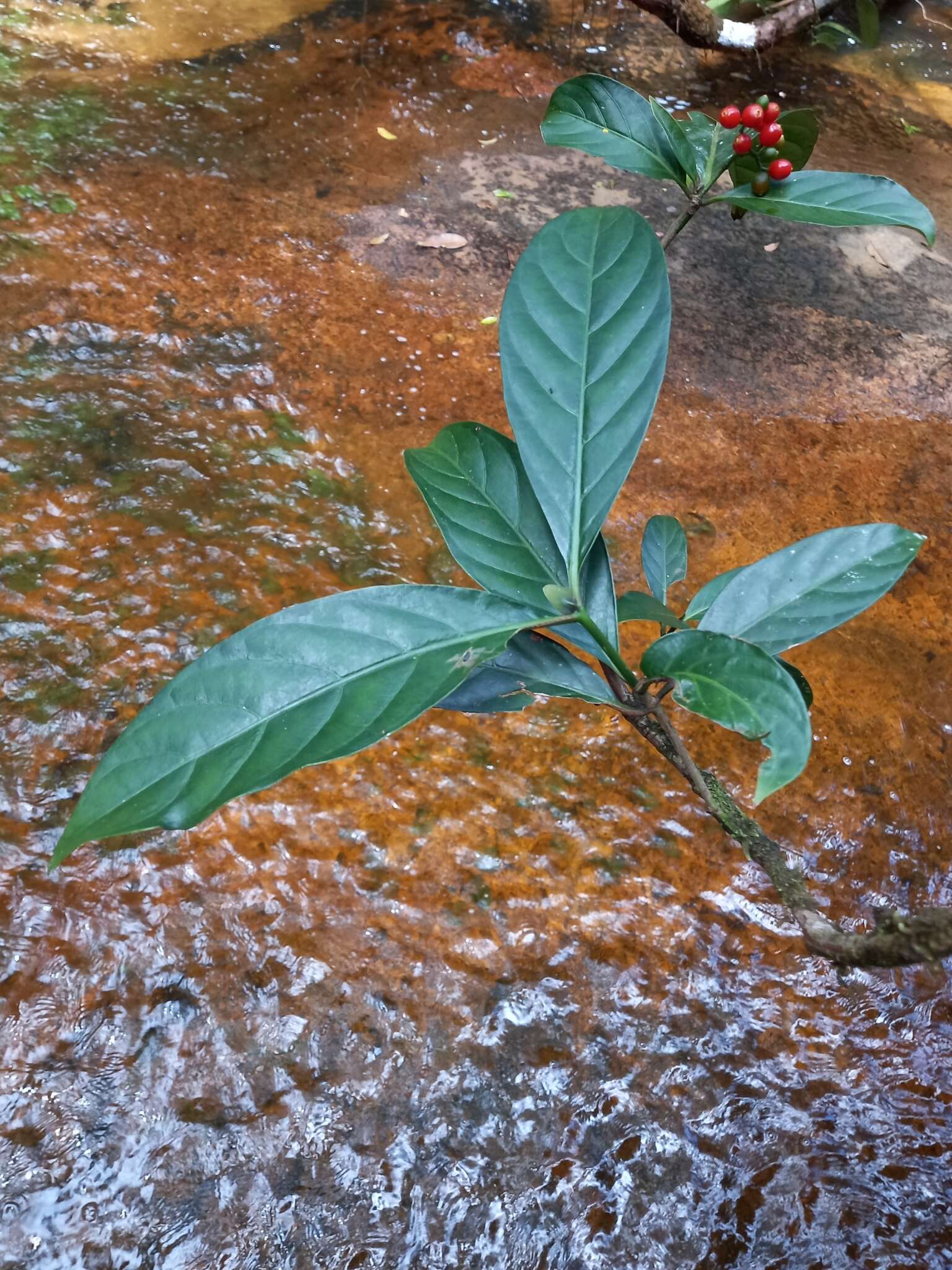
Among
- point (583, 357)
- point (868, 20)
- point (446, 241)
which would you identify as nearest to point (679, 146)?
point (583, 357)

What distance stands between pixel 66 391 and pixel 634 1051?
1671mm

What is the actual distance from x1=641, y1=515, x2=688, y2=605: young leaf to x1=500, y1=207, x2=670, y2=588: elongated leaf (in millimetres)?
305

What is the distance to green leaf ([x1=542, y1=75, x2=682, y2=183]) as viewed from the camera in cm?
132

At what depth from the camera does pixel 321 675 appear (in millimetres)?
768

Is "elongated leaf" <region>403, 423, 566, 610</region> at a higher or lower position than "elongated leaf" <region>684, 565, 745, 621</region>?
higher

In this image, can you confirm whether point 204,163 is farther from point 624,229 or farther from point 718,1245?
point 718,1245

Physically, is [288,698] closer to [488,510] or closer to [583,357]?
[488,510]

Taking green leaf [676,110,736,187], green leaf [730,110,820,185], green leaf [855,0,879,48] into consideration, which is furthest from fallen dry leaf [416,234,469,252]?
green leaf [855,0,879,48]

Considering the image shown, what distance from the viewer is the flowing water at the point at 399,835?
4.17 feet

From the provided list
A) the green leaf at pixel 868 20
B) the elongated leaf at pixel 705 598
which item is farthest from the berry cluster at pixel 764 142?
the green leaf at pixel 868 20

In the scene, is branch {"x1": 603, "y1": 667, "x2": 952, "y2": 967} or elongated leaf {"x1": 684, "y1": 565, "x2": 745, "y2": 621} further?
elongated leaf {"x1": 684, "y1": 565, "x2": 745, "y2": 621}

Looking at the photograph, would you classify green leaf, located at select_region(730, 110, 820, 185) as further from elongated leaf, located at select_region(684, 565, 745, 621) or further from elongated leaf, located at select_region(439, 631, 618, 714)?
elongated leaf, located at select_region(439, 631, 618, 714)

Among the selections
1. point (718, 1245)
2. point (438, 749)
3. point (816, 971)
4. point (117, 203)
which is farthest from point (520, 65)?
point (718, 1245)

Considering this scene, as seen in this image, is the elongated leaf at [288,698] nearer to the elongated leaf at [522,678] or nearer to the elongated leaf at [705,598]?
Answer: the elongated leaf at [522,678]
